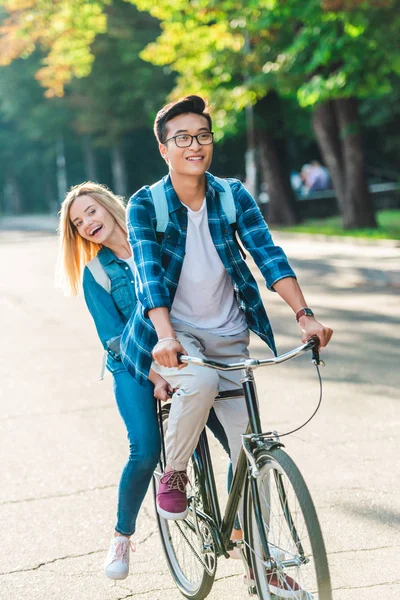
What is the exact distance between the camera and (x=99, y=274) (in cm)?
379

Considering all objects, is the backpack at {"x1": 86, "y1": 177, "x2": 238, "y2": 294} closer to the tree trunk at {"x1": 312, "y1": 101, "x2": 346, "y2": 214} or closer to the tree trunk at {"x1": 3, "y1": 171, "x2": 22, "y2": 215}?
the tree trunk at {"x1": 312, "y1": 101, "x2": 346, "y2": 214}

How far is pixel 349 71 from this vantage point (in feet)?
59.2

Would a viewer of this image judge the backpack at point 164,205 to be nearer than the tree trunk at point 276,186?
Yes

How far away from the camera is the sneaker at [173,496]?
3.46m

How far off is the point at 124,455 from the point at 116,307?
2198 millimetres

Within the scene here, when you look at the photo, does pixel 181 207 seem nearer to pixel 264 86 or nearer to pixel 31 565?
pixel 31 565

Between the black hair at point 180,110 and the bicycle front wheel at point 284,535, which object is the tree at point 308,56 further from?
the bicycle front wheel at point 284,535

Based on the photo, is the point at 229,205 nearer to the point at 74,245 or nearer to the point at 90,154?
the point at 74,245

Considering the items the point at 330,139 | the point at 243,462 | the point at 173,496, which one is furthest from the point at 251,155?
the point at 243,462

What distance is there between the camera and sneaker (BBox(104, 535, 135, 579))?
3756 millimetres

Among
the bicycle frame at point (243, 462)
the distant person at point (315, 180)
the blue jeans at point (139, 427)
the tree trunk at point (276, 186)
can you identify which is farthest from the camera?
the distant person at point (315, 180)

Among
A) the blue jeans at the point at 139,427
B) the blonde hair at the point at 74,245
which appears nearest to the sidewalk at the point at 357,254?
the blonde hair at the point at 74,245

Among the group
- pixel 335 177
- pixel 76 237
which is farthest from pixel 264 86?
pixel 76 237

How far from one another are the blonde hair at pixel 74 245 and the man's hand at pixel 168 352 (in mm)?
967
